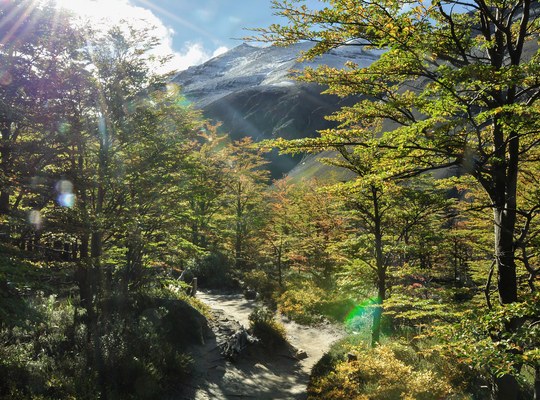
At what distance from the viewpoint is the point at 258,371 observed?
11.6 meters

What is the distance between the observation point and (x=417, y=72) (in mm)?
5520

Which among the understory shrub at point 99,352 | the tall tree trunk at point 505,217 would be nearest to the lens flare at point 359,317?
→ the understory shrub at point 99,352

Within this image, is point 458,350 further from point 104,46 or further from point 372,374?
point 104,46

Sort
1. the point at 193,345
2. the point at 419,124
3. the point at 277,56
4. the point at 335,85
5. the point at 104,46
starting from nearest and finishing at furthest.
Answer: the point at 419,124 < the point at 335,85 < the point at 104,46 < the point at 193,345 < the point at 277,56

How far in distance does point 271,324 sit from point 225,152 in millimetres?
15576

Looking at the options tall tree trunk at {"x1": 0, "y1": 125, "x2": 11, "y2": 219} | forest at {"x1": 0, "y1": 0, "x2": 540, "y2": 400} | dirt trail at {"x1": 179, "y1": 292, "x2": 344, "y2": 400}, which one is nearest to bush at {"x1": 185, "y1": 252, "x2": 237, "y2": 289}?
dirt trail at {"x1": 179, "y1": 292, "x2": 344, "y2": 400}

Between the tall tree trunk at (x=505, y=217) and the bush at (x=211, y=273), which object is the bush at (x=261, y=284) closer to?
the bush at (x=211, y=273)

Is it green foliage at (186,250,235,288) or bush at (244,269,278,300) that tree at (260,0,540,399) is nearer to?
bush at (244,269,278,300)

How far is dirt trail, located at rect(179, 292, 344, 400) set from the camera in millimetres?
9977

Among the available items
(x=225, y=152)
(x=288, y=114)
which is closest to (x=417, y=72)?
(x=225, y=152)

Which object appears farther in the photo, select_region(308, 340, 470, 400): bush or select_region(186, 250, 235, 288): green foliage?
select_region(186, 250, 235, 288): green foliage

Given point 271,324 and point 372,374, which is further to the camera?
point 271,324

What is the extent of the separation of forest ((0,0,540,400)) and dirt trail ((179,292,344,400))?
59 centimetres

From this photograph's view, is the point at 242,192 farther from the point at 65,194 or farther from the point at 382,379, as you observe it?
the point at 382,379
